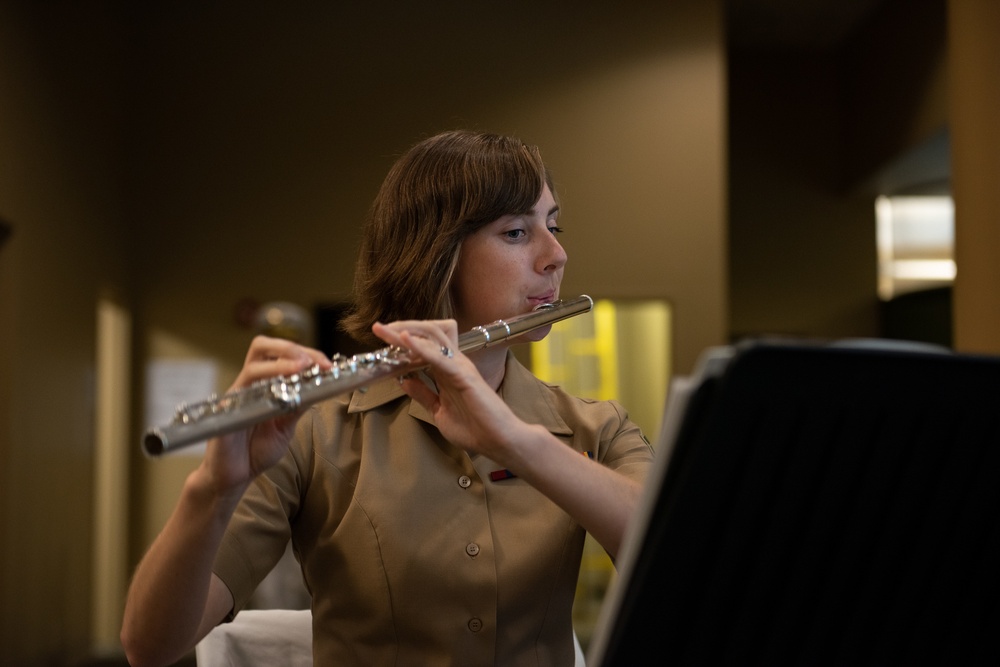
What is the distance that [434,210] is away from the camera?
1439mm

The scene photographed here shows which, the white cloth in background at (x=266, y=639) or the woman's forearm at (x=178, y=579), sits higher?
the woman's forearm at (x=178, y=579)

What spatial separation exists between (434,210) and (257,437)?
498 mm

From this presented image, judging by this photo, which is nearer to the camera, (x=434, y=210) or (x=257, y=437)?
(x=257, y=437)

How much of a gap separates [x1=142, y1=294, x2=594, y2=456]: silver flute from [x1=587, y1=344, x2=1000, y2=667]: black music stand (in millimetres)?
457

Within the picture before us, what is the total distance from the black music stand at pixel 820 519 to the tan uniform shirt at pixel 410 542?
60 centimetres

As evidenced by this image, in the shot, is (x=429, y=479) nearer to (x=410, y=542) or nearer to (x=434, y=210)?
(x=410, y=542)

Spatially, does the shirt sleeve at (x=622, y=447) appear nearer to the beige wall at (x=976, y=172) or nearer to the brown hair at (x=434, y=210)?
the brown hair at (x=434, y=210)

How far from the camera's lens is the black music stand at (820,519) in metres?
0.64

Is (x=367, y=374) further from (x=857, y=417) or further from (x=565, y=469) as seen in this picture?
(x=857, y=417)

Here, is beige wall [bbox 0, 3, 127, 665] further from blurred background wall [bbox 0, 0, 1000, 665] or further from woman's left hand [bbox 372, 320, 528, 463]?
woman's left hand [bbox 372, 320, 528, 463]

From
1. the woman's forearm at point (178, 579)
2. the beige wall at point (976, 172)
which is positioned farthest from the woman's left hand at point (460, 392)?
the beige wall at point (976, 172)

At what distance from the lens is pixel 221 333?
18.1 ft

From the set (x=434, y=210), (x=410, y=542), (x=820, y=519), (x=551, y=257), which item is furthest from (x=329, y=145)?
(x=820, y=519)

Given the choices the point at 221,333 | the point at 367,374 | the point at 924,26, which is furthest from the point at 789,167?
the point at 367,374
